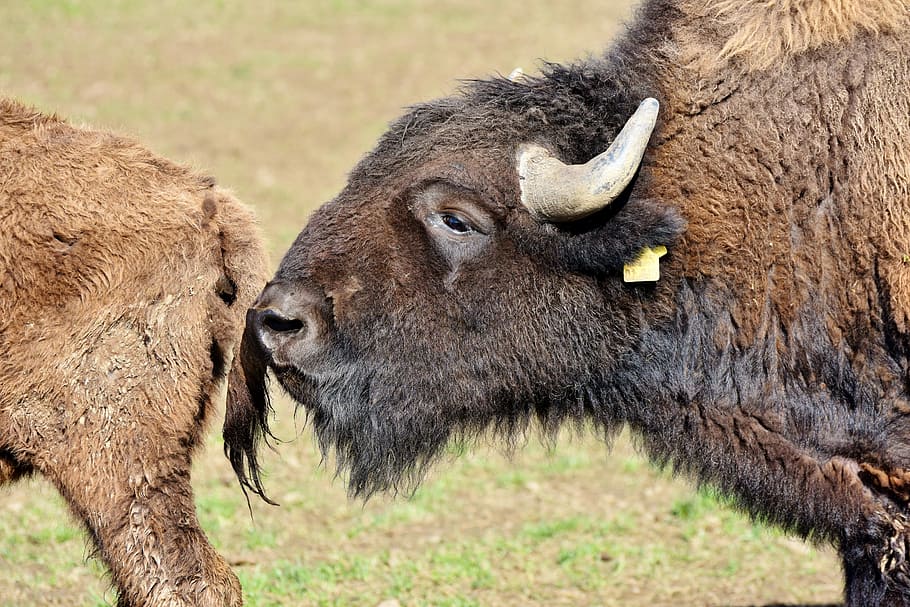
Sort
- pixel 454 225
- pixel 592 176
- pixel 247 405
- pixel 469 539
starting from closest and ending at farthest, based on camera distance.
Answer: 1. pixel 592 176
2. pixel 454 225
3. pixel 247 405
4. pixel 469 539

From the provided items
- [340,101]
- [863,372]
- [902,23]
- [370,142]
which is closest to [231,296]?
[863,372]

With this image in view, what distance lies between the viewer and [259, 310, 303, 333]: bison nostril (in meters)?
4.11

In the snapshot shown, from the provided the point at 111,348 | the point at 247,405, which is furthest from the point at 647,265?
the point at 111,348

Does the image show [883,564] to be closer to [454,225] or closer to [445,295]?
[445,295]

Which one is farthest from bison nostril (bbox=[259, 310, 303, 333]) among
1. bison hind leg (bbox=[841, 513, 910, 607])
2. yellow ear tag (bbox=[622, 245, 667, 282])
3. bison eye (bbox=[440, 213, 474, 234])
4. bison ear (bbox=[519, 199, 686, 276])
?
bison hind leg (bbox=[841, 513, 910, 607])

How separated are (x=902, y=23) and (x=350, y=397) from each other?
8.34 feet

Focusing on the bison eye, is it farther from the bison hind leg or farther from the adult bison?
the bison hind leg

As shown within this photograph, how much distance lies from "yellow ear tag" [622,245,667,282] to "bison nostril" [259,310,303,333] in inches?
50.9

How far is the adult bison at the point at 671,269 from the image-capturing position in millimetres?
3891

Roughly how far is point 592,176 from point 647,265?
0.40 metres

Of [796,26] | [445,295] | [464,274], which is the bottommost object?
[445,295]

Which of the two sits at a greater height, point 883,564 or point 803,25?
point 803,25

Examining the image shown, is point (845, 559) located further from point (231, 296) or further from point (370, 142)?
point (370, 142)

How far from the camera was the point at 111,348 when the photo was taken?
450 cm
